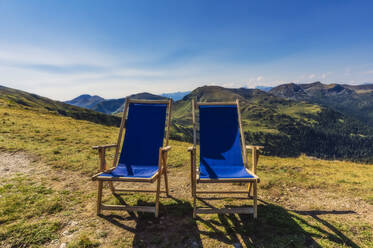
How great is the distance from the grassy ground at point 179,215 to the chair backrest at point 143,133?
1.11m

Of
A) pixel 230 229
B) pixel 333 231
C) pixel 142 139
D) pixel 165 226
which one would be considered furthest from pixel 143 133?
pixel 333 231

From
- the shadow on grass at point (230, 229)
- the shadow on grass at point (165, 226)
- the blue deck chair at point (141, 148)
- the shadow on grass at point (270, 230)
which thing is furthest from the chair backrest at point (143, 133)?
the shadow on grass at point (270, 230)

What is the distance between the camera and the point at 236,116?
19.0ft

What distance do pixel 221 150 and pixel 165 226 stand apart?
8.00ft

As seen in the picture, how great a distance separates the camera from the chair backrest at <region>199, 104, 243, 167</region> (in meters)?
5.08

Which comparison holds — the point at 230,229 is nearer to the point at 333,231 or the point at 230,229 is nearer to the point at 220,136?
the point at 333,231

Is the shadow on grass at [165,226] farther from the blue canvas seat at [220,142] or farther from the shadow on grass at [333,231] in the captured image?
the shadow on grass at [333,231]

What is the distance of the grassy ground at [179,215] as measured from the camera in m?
3.54

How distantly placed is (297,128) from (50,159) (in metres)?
223

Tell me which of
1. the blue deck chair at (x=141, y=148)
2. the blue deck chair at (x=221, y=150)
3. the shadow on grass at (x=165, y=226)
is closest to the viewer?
the shadow on grass at (x=165, y=226)

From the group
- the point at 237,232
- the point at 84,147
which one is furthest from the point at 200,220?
the point at 84,147

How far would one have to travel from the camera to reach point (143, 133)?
5500mm

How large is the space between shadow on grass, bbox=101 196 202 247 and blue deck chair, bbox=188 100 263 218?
1.27 ft

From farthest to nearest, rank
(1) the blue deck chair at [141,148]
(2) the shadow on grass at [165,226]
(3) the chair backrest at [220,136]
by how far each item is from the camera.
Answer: (3) the chair backrest at [220,136], (1) the blue deck chair at [141,148], (2) the shadow on grass at [165,226]
